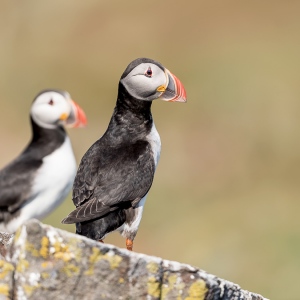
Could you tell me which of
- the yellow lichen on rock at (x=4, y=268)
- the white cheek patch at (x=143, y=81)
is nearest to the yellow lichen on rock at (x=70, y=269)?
the yellow lichen on rock at (x=4, y=268)

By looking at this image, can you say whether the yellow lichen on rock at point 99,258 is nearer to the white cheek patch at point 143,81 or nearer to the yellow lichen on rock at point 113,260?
the yellow lichen on rock at point 113,260

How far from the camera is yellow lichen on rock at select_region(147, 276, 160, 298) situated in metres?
10.4

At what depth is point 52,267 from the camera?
10.2 m

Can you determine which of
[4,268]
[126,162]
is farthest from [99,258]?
[126,162]

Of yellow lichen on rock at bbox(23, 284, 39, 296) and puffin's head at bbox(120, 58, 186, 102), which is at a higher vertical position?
puffin's head at bbox(120, 58, 186, 102)

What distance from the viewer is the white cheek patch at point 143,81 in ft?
46.1

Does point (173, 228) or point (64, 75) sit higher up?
point (64, 75)

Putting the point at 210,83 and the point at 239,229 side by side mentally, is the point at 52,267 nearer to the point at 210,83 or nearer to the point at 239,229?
the point at 239,229

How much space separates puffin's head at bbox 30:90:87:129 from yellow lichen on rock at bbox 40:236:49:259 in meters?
1.09

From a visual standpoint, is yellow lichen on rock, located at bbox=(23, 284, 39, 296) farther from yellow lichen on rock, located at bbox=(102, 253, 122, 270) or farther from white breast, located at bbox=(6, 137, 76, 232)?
white breast, located at bbox=(6, 137, 76, 232)


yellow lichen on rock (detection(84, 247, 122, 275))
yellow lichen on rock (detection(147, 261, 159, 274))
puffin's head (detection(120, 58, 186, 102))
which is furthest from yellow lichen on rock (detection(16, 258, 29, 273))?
puffin's head (detection(120, 58, 186, 102))

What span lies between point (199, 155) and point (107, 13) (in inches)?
718

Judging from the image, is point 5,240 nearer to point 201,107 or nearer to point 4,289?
point 4,289

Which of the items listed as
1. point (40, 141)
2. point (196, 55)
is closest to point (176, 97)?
point (40, 141)
